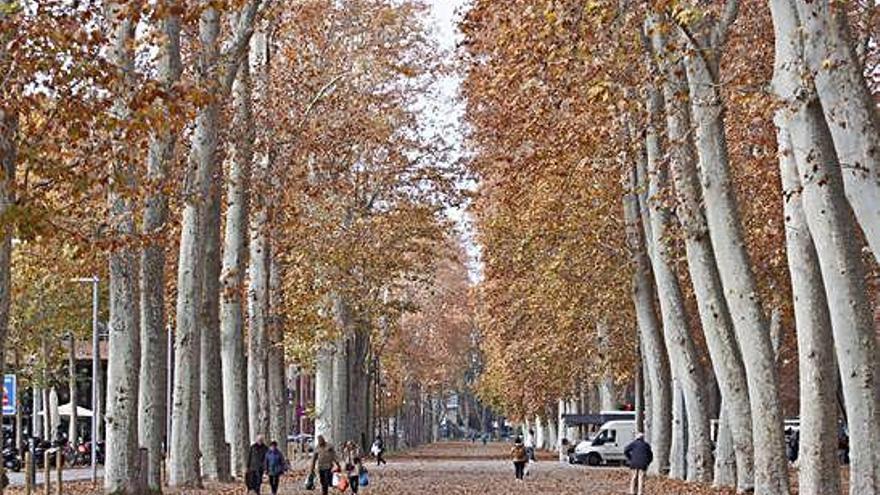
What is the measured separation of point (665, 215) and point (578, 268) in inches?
433

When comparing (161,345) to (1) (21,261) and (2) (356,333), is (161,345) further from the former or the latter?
(2) (356,333)

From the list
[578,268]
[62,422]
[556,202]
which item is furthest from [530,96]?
[62,422]

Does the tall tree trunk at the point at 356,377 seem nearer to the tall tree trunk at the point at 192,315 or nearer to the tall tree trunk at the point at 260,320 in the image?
the tall tree trunk at the point at 260,320

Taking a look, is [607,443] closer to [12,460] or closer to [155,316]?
[12,460]

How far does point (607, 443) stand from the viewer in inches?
2928

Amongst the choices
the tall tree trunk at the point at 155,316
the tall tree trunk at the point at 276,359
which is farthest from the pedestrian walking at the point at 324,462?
the tall tree trunk at the point at 276,359

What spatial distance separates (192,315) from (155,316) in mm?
5504

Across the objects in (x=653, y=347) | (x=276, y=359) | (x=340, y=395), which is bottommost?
(x=340, y=395)

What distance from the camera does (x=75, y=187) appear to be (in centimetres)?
2106

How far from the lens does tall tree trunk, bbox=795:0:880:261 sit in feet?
59.4

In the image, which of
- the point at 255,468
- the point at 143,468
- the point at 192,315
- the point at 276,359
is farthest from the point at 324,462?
the point at 276,359

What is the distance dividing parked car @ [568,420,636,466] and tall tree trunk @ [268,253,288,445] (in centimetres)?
2113

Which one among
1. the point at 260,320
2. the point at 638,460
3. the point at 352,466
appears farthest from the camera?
the point at 260,320

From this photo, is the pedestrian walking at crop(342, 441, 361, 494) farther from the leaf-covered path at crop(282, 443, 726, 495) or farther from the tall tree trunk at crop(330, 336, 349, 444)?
the tall tree trunk at crop(330, 336, 349, 444)
